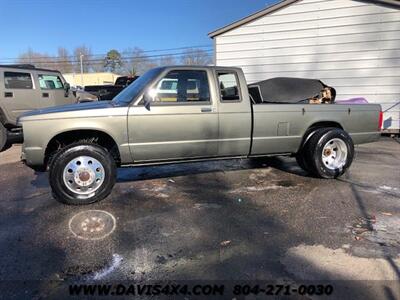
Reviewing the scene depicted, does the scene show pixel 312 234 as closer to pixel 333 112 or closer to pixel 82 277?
pixel 82 277

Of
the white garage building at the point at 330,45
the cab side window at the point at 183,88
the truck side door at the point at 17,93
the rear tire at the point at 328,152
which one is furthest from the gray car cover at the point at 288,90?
the truck side door at the point at 17,93

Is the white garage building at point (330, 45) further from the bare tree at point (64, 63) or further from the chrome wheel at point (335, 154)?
the bare tree at point (64, 63)

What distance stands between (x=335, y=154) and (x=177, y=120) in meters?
2.91

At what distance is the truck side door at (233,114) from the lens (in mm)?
5367

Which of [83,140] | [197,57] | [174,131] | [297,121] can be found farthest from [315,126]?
[197,57]

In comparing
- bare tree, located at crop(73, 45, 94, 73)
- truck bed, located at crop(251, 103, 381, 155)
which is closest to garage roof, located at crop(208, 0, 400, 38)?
truck bed, located at crop(251, 103, 381, 155)

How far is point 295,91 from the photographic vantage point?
268 inches

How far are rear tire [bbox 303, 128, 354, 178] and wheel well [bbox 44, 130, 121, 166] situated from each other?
3148mm

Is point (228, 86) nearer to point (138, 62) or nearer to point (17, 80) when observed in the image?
point (17, 80)

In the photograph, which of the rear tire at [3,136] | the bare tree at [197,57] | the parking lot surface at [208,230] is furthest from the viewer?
the bare tree at [197,57]

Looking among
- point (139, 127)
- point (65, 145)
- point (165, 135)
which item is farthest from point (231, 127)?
point (65, 145)

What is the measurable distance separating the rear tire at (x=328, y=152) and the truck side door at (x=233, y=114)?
1162mm

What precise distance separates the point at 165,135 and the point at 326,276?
2.88 metres

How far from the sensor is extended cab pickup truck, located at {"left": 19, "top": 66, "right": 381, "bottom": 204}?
15.5 ft
